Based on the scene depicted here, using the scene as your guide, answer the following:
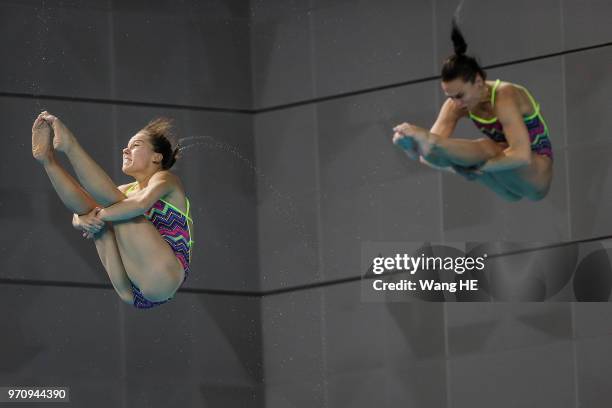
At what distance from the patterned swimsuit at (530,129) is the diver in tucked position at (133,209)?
1.68 m

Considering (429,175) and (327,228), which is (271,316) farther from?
(429,175)

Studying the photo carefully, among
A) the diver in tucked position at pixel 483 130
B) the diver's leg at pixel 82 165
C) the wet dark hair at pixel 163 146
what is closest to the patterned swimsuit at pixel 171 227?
the wet dark hair at pixel 163 146

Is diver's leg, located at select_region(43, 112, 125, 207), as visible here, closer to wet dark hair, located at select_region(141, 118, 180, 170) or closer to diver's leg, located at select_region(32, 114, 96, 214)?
diver's leg, located at select_region(32, 114, 96, 214)

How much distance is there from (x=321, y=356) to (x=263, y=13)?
2.28m

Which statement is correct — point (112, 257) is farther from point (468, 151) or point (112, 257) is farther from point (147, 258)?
point (468, 151)

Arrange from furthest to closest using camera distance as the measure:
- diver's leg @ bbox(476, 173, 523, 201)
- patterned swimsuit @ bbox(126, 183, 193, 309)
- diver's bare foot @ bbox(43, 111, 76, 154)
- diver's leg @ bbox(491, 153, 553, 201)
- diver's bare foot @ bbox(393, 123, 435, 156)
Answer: patterned swimsuit @ bbox(126, 183, 193, 309) < diver's leg @ bbox(476, 173, 523, 201) < diver's leg @ bbox(491, 153, 553, 201) < diver's bare foot @ bbox(43, 111, 76, 154) < diver's bare foot @ bbox(393, 123, 435, 156)

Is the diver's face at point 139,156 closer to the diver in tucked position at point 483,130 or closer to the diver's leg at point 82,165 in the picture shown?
the diver's leg at point 82,165

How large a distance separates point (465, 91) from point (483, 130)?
0.31m

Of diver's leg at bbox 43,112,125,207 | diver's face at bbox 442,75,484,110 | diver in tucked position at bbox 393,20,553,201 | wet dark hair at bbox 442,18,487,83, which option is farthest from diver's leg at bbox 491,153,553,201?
diver's leg at bbox 43,112,125,207

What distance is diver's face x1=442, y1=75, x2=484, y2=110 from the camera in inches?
249

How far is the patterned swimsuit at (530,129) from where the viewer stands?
6.50 meters

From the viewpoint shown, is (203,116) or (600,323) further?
(203,116)

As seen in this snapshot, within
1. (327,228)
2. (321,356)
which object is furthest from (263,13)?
(321,356)

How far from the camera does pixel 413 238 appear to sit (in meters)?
7.80
